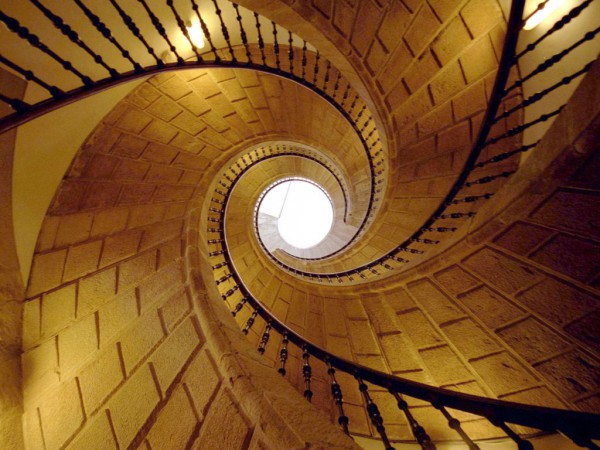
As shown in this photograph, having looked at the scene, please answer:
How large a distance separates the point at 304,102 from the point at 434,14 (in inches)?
84.7

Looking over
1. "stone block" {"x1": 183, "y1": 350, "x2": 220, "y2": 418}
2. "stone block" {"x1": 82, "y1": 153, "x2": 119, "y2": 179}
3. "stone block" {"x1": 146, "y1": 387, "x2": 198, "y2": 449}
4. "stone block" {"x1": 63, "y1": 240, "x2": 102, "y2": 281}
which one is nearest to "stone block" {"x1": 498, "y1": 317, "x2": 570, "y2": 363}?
"stone block" {"x1": 183, "y1": 350, "x2": 220, "y2": 418}

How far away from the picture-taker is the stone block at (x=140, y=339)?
167 cm

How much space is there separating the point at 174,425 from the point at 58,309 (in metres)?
1.37

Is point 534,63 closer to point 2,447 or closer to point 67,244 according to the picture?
point 67,244

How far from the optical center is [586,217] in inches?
56.1

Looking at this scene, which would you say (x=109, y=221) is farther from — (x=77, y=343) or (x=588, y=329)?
(x=588, y=329)

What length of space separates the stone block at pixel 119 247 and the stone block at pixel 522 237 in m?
3.07

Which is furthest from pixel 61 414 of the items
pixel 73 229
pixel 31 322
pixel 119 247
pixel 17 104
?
pixel 17 104

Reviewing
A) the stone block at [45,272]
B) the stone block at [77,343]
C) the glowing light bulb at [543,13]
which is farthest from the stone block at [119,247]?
the glowing light bulb at [543,13]

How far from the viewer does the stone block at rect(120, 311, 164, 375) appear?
1667 mm

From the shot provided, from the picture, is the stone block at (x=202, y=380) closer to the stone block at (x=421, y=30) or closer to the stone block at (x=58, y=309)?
the stone block at (x=58, y=309)

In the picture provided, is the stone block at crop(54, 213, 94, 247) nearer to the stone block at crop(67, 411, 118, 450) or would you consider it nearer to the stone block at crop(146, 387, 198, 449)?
the stone block at crop(67, 411, 118, 450)

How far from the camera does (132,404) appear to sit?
57.8 inches

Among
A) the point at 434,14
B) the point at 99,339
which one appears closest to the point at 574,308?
the point at 434,14
